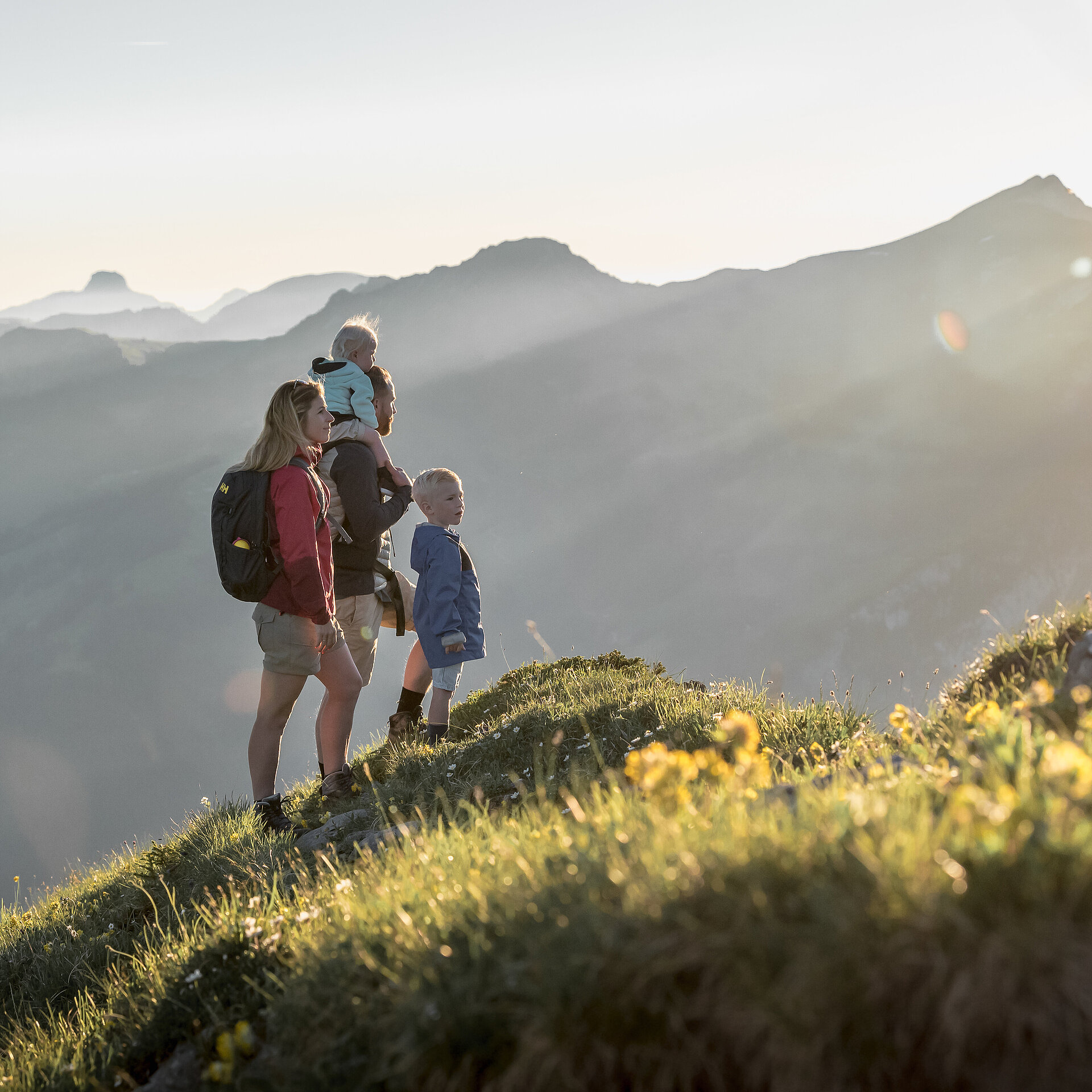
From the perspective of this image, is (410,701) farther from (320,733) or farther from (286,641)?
(286,641)

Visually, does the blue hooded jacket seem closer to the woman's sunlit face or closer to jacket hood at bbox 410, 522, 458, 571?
jacket hood at bbox 410, 522, 458, 571

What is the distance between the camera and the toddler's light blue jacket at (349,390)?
6.29 m

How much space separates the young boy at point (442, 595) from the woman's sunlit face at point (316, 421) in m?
1.18

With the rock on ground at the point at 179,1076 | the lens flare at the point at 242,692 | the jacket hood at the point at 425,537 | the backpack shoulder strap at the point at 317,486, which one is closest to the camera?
the rock on ground at the point at 179,1076

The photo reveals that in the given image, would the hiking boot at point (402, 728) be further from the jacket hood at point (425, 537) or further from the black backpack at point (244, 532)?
the black backpack at point (244, 532)

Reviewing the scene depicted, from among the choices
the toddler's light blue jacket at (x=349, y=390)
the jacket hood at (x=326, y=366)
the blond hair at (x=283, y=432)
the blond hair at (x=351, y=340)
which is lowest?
the blond hair at (x=283, y=432)

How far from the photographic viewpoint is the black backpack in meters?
5.05

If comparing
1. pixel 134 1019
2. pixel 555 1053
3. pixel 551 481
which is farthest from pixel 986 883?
pixel 551 481

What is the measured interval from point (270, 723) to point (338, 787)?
0.94m

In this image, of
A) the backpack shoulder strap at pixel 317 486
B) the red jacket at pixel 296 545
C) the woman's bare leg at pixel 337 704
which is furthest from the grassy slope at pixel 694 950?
the backpack shoulder strap at pixel 317 486

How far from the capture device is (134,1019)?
10.2 ft

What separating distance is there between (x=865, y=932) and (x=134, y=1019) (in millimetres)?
2901

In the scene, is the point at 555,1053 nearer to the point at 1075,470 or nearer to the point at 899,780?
the point at 899,780

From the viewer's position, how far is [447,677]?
6641 mm
